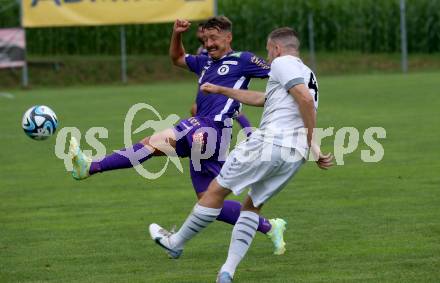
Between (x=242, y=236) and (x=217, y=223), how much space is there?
2.77 meters

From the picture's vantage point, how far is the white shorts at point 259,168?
6.82 m

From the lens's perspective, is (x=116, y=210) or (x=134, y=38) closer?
(x=116, y=210)

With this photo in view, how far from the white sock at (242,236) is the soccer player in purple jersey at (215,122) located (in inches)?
46.5

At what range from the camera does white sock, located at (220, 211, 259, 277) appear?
6.94 meters

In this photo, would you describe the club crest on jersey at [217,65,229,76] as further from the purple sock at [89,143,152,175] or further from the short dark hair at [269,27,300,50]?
the short dark hair at [269,27,300,50]

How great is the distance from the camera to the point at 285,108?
6.90m

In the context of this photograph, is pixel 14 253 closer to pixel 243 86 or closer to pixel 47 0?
pixel 243 86

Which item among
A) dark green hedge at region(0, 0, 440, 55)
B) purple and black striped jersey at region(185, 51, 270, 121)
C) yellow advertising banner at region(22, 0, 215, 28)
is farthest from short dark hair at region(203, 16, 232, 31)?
dark green hedge at region(0, 0, 440, 55)

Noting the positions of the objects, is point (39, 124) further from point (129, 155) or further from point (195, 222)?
point (195, 222)

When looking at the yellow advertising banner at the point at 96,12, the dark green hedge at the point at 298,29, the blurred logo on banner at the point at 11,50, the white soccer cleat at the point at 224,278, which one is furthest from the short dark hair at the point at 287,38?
the dark green hedge at the point at 298,29

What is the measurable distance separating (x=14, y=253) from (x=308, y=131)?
9.41 ft

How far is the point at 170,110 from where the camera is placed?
2197 cm

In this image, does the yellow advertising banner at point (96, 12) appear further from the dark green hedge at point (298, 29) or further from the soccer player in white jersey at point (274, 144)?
the soccer player in white jersey at point (274, 144)

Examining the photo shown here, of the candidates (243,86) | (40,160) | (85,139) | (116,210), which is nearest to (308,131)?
(243,86)
